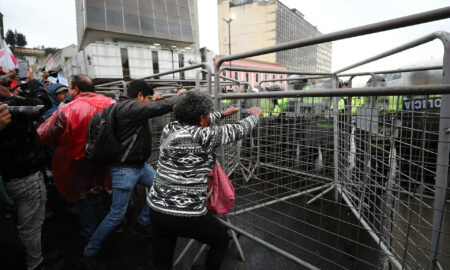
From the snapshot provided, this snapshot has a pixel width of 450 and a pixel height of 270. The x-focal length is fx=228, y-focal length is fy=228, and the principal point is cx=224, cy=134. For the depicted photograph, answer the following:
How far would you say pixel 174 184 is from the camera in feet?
5.65

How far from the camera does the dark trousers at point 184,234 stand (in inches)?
67.4

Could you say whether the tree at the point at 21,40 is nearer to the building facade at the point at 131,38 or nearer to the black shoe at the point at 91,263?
the building facade at the point at 131,38

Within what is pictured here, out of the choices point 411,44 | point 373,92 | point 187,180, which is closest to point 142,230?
point 187,180

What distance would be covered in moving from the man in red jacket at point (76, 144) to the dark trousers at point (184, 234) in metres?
1.49

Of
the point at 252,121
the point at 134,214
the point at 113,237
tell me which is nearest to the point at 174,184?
the point at 252,121

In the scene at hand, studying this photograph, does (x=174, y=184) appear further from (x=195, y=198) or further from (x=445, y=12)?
(x=445, y=12)

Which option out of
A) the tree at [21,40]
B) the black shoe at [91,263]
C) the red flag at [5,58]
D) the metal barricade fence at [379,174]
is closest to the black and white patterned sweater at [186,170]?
the metal barricade fence at [379,174]

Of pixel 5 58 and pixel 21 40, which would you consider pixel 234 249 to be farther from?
pixel 21 40

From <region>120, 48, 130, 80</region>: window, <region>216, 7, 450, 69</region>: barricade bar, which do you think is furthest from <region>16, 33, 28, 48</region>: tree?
<region>216, 7, 450, 69</region>: barricade bar

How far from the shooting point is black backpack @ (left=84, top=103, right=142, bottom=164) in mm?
2340

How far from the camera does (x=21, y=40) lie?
72.2 metres

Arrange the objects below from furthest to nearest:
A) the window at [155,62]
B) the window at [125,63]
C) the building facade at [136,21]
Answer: the window at [155,62], the building facade at [136,21], the window at [125,63]

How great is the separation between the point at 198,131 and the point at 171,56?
31.5 m

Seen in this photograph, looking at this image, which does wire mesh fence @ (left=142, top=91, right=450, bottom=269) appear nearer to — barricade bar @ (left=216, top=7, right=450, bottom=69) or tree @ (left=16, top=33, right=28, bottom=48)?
barricade bar @ (left=216, top=7, right=450, bottom=69)
